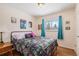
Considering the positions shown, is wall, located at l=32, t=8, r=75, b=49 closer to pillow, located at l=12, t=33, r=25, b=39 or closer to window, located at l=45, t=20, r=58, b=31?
window, located at l=45, t=20, r=58, b=31

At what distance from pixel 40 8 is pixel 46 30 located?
550 mm

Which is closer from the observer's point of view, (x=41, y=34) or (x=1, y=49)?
(x=1, y=49)

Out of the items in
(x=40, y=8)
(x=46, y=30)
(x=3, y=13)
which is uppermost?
(x=40, y=8)

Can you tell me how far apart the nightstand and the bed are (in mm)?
120

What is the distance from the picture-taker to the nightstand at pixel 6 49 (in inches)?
66.7

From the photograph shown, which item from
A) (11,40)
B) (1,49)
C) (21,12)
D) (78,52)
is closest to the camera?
(78,52)

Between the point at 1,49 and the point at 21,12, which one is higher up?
the point at 21,12

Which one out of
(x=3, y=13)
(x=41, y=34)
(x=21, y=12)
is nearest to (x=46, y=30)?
(x=41, y=34)

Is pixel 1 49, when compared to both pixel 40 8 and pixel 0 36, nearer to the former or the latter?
pixel 0 36

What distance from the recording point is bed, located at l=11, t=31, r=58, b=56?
167cm

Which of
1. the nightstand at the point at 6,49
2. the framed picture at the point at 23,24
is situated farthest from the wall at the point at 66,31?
the nightstand at the point at 6,49

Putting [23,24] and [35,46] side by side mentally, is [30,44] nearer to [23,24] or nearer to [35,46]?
[35,46]

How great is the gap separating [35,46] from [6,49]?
2.28 ft

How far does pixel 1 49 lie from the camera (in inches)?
65.9
